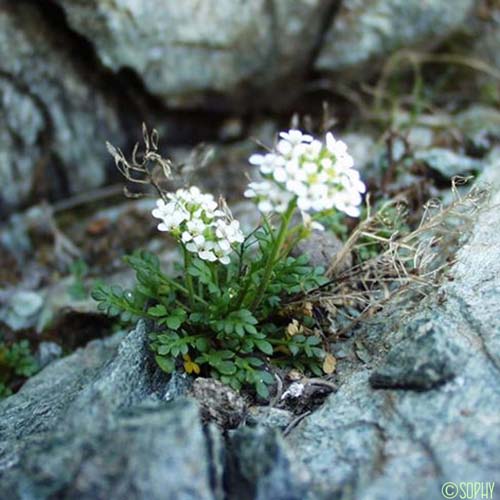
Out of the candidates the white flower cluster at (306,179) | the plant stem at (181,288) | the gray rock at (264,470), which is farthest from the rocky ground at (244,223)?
the white flower cluster at (306,179)

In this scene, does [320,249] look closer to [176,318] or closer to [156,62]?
[176,318]

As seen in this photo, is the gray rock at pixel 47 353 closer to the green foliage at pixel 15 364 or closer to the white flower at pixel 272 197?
the green foliage at pixel 15 364

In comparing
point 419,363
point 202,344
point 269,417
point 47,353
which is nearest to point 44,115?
Result: point 47,353

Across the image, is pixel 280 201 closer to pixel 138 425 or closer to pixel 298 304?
pixel 298 304

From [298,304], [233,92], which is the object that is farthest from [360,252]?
[233,92]

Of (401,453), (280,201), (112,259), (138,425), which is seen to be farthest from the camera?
(112,259)

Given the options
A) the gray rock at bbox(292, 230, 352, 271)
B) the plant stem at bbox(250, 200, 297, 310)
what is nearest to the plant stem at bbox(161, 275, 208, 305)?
the plant stem at bbox(250, 200, 297, 310)
